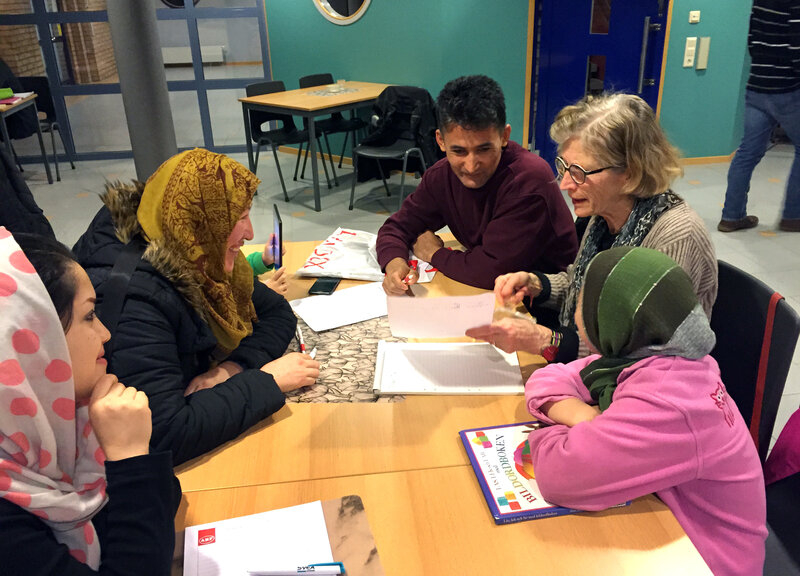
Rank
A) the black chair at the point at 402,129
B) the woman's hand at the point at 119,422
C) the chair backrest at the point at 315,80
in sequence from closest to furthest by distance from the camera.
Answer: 1. the woman's hand at the point at 119,422
2. the black chair at the point at 402,129
3. the chair backrest at the point at 315,80

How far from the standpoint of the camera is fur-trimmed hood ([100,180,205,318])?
124 cm

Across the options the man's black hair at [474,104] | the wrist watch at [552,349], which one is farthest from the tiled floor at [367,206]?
the wrist watch at [552,349]

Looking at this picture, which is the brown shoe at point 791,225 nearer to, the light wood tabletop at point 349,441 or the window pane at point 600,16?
the window pane at point 600,16

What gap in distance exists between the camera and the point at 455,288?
198 centimetres

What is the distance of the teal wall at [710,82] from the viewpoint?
18.2ft

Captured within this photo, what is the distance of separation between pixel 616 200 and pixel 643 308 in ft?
2.44

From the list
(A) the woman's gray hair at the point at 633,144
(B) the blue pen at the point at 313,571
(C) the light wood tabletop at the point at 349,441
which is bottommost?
(C) the light wood tabletop at the point at 349,441

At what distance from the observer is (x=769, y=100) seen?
13.6 feet

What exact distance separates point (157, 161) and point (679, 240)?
313cm

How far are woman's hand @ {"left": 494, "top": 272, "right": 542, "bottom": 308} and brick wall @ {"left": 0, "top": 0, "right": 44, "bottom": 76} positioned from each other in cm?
706

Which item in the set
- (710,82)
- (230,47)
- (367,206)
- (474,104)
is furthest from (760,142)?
(230,47)

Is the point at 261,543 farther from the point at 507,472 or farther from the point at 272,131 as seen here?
the point at 272,131

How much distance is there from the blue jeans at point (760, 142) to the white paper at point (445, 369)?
3.66 meters

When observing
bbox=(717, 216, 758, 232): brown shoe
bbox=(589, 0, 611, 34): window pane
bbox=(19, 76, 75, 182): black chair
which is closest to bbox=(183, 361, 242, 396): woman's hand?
bbox=(717, 216, 758, 232): brown shoe
